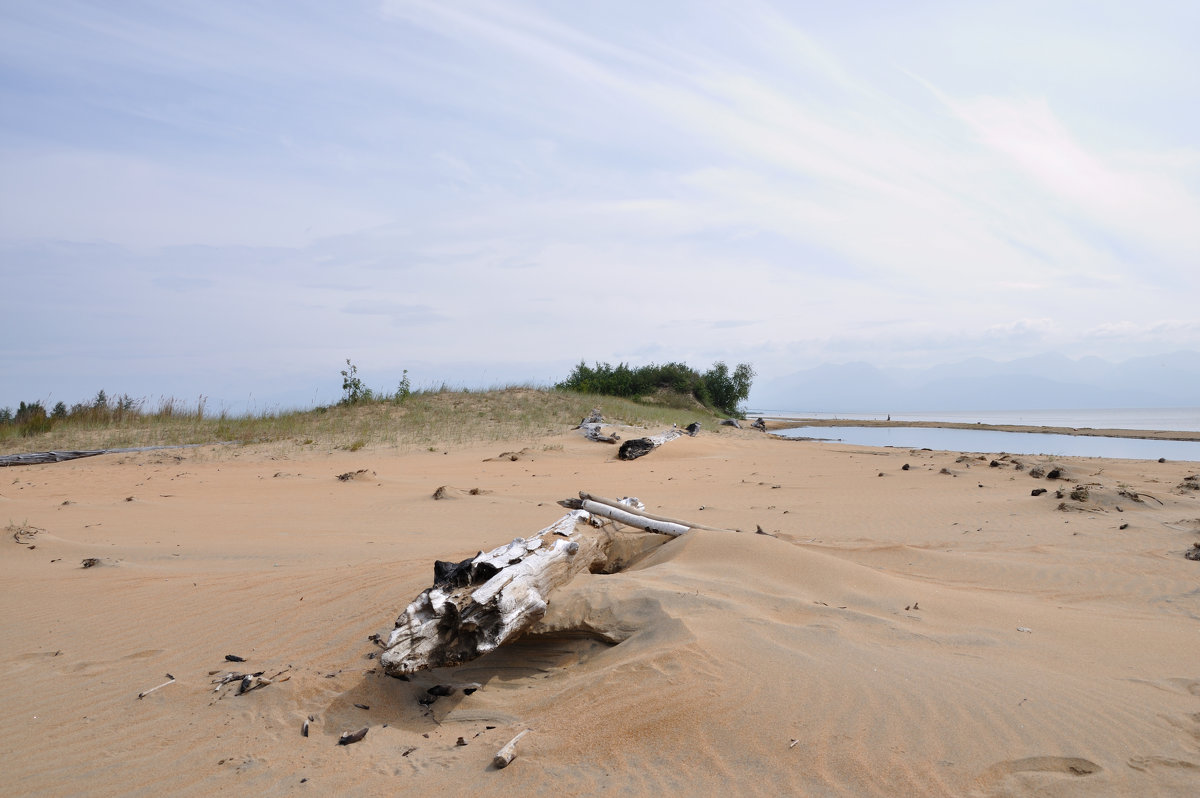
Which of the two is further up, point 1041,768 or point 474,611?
point 474,611

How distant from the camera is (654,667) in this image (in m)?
3.54

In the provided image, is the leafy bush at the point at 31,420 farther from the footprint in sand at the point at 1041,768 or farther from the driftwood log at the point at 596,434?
the footprint in sand at the point at 1041,768

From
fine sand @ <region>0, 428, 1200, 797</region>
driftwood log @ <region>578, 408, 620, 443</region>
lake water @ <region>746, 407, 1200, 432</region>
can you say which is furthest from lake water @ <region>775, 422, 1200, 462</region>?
fine sand @ <region>0, 428, 1200, 797</region>

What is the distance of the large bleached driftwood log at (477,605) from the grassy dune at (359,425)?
13.6 m

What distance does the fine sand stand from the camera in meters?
2.85

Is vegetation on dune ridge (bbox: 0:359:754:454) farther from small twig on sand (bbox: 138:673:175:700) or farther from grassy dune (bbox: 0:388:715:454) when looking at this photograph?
small twig on sand (bbox: 138:673:175:700)

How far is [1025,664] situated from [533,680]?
2763 mm

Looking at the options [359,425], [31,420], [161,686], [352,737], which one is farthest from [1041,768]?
[31,420]

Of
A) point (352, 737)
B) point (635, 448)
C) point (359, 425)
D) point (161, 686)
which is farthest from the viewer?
point (359, 425)

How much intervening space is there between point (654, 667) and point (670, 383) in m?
42.0

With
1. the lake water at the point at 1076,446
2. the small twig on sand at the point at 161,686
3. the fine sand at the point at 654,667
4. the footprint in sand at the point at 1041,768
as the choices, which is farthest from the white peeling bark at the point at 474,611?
the lake water at the point at 1076,446

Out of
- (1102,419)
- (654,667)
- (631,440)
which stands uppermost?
(1102,419)

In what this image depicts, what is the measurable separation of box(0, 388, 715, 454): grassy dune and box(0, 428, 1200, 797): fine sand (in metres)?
9.87

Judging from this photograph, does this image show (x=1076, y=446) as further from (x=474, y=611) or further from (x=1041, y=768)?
(x=474, y=611)
